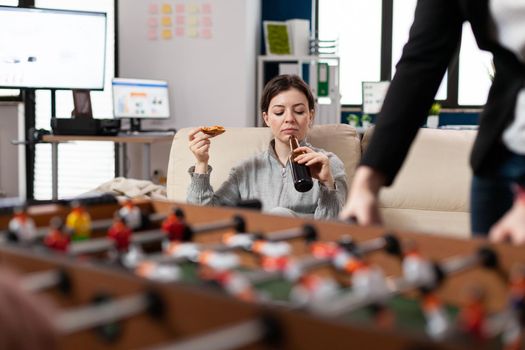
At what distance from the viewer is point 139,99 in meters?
5.32

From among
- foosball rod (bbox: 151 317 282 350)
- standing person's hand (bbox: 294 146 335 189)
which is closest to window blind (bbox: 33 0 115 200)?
standing person's hand (bbox: 294 146 335 189)

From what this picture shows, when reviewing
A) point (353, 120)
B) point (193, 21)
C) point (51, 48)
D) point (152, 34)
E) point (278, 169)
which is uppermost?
point (193, 21)

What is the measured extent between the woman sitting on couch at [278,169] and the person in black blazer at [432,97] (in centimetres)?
137

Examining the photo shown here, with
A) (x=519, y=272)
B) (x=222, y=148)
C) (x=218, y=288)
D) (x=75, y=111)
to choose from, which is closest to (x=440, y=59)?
(x=519, y=272)

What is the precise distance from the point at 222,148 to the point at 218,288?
247 centimetres

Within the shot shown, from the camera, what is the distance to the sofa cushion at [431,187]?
10.1 feet

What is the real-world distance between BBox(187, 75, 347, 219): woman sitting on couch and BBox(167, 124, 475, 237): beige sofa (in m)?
0.14

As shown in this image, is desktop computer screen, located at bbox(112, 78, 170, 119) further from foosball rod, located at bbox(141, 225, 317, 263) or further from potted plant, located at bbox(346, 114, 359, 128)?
foosball rod, located at bbox(141, 225, 317, 263)

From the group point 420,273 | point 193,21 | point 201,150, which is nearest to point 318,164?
point 201,150

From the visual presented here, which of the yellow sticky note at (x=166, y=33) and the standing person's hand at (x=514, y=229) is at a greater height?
the yellow sticky note at (x=166, y=33)

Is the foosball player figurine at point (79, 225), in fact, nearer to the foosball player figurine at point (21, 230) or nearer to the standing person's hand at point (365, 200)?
the foosball player figurine at point (21, 230)

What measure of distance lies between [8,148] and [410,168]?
399 centimetres

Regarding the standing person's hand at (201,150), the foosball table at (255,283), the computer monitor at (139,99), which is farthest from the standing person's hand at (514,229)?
the computer monitor at (139,99)

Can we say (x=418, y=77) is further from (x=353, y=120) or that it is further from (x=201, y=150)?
(x=353, y=120)
